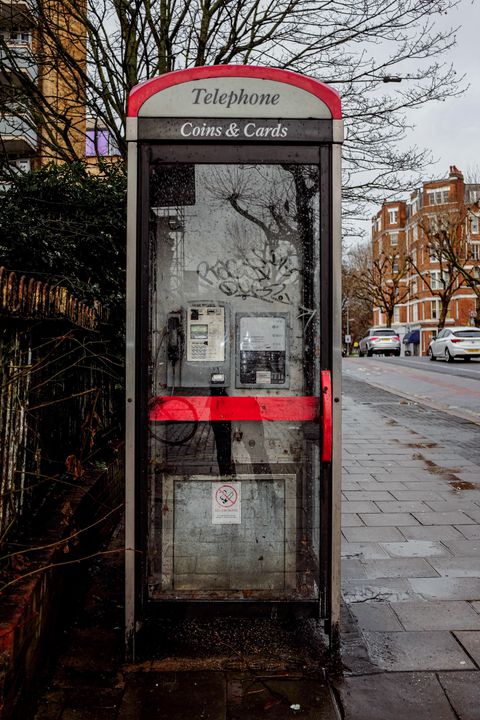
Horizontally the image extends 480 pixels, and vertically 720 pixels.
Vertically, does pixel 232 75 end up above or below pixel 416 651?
above

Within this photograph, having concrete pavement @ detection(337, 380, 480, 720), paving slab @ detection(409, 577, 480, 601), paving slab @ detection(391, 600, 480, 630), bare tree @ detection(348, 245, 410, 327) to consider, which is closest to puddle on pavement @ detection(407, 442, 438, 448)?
concrete pavement @ detection(337, 380, 480, 720)

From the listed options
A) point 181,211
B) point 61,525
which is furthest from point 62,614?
point 181,211

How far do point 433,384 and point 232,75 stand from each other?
55.0 feet

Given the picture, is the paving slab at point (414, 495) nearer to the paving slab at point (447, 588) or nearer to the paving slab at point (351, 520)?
the paving slab at point (351, 520)

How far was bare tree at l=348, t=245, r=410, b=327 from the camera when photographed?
194 ft

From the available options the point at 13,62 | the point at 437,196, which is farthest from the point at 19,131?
the point at 437,196

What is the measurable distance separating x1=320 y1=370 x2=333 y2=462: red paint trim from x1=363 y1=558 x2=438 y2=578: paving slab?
5.08 feet

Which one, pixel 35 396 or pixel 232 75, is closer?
pixel 232 75

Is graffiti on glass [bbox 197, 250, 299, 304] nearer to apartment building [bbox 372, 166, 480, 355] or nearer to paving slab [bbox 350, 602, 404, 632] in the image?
paving slab [bbox 350, 602, 404, 632]

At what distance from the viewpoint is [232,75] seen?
3125mm

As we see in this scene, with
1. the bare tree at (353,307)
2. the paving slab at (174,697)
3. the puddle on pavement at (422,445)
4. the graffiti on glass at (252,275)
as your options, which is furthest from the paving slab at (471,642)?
the bare tree at (353,307)

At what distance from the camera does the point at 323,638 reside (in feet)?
11.0

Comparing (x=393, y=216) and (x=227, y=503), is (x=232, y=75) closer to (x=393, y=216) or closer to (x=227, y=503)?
(x=227, y=503)

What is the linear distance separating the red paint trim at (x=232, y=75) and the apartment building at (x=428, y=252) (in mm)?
45336
